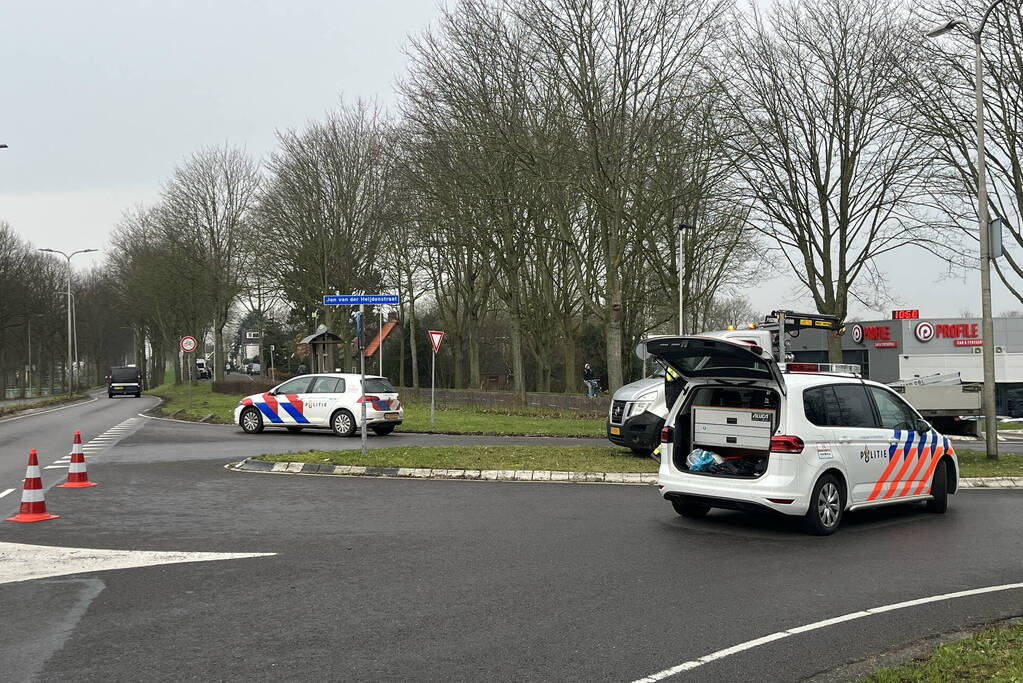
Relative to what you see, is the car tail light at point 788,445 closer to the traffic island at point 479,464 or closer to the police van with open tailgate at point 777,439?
the police van with open tailgate at point 777,439

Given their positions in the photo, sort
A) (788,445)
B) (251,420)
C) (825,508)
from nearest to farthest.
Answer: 1. (788,445)
2. (825,508)
3. (251,420)

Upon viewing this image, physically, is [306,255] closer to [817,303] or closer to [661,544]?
[817,303]

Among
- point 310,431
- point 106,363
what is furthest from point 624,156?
point 106,363

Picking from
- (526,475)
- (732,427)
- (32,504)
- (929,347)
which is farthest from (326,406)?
(929,347)

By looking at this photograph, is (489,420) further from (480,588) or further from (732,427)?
(480,588)

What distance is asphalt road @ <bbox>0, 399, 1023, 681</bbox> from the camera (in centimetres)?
556

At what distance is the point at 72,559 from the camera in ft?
27.7

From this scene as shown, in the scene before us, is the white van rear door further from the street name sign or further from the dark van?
the dark van

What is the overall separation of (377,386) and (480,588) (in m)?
16.3

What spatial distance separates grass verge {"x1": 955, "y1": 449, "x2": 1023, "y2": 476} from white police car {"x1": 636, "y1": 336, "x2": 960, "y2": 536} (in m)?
4.60

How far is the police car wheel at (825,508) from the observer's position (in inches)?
379

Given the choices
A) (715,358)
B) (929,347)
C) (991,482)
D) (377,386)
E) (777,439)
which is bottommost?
(991,482)

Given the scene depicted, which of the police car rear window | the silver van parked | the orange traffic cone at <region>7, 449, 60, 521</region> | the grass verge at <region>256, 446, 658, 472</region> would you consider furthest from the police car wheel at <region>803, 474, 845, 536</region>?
the orange traffic cone at <region>7, 449, 60, 521</region>

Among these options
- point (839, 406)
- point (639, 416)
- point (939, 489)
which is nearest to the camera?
point (839, 406)
